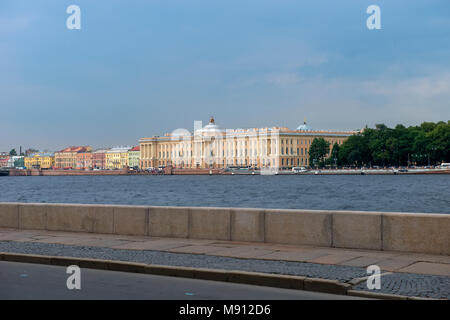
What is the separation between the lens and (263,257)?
40.0 ft

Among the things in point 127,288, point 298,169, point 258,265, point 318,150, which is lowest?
point 298,169

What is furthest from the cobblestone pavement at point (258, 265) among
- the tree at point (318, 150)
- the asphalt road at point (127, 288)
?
the tree at point (318, 150)

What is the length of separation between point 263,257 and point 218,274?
1.88 meters

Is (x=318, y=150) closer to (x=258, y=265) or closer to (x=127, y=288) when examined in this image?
(x=258, y=265)

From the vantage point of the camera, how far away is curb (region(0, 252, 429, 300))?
9.35m

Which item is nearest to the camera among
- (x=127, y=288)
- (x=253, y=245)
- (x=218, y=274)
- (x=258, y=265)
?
(x=127, y=288)

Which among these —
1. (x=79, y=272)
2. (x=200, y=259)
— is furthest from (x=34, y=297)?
(x=200, y=259)

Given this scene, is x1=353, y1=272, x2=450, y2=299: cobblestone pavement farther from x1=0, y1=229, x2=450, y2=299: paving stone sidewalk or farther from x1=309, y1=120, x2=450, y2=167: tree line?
x1=309, y1=120, x2=450, y2=167: tree line

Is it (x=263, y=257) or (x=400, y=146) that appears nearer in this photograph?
(x=263, y=257)

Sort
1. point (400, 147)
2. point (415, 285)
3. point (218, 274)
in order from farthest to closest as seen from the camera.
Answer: point (400, 147), point (218, 274), point (415, 285)

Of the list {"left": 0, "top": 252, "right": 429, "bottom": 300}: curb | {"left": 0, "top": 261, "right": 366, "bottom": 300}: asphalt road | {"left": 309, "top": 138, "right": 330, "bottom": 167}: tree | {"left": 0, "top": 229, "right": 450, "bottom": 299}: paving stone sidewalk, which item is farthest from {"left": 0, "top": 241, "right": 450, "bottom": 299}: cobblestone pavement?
Answer: {"left": 309, "top": 138, "right": 330, "bottom": 167}: tree

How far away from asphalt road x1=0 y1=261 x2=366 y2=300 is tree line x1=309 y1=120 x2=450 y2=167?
134835mm

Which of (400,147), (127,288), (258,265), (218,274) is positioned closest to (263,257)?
(258,265)

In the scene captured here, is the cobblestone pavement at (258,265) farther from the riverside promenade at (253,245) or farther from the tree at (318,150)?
the tree at (318,150)
